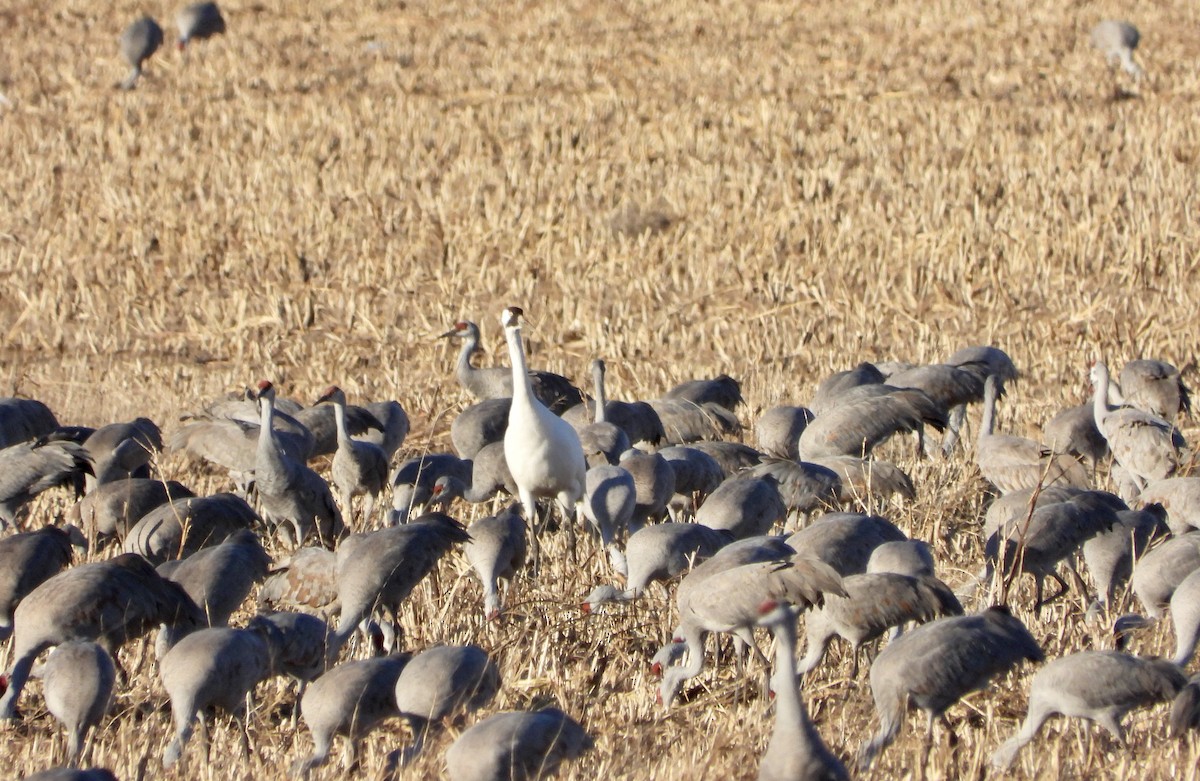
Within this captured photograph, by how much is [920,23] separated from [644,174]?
8.03 metres

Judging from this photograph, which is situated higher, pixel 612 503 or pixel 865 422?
pixel 612 503

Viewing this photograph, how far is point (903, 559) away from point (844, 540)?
1.18 ft

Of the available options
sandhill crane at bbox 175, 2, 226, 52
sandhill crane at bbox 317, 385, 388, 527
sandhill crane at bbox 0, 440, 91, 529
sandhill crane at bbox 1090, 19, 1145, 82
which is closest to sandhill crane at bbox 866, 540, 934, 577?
sandhill crane at bbox 317, 385, 388, 527

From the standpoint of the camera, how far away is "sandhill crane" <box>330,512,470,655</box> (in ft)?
17.6

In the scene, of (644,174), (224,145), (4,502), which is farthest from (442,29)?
(4,502)

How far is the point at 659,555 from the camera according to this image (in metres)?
5.85

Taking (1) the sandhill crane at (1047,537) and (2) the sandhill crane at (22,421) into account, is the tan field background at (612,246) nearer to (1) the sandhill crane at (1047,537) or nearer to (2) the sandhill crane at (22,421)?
(1) the sandhill crane at (1047,537)

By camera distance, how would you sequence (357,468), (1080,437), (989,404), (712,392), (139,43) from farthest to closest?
1. (139,43)
2. (712,392)
3. (989,404)
4. (1080,437)
5. (357,468)

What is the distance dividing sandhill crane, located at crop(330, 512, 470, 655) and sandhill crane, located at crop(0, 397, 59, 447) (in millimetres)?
3598

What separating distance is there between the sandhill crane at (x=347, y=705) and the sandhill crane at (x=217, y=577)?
104 cm

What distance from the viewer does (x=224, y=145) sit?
1681 centimetres

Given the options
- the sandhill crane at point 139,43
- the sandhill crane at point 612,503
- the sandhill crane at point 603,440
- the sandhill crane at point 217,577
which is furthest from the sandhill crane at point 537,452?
the sandhill crane at point 139,43

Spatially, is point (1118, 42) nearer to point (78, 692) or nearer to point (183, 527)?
point (183, 527)

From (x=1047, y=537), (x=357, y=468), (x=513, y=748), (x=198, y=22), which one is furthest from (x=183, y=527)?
(x=198, y=22)
